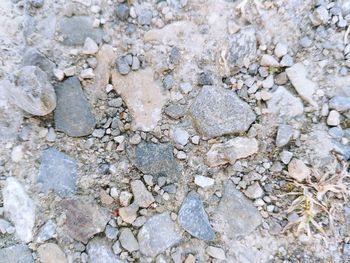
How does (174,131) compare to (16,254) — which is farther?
(174,131)

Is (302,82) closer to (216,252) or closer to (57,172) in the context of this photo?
(216,252)

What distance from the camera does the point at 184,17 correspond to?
243cm

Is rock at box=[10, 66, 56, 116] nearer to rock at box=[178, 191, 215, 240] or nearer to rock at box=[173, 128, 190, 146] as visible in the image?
rock at box=[173, 128, 190, 146]

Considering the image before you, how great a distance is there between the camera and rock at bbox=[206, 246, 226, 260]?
2273 mm

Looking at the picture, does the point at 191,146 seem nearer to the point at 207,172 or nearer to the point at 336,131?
the point at 207,172

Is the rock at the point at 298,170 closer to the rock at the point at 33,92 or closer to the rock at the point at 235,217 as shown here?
the rock at the point at 235,217

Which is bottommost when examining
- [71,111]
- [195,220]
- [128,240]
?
[128,240]

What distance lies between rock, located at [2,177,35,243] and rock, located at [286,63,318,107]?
1.48 meters

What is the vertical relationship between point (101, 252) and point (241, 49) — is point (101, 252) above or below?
below

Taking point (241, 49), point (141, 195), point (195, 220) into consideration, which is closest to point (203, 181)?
point (195, 220)

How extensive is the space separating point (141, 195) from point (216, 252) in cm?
47

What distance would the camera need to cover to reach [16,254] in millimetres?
2248

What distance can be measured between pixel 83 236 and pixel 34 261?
27cm

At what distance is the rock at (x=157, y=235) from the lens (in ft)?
7.48
